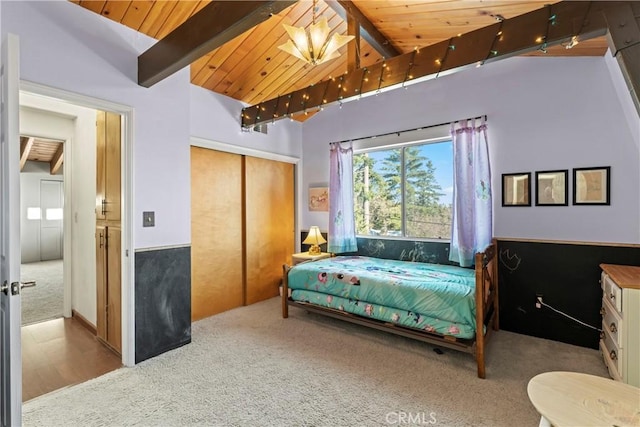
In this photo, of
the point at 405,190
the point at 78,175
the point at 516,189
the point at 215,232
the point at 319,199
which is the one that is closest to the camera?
the point at 516,189

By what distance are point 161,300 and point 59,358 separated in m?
0.95

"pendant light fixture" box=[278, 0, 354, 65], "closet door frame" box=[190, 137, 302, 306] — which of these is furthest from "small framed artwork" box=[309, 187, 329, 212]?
"pendant light fixture" box=[278, 0, 354, 65]

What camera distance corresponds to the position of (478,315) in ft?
7.51

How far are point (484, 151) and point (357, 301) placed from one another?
2.01 metres

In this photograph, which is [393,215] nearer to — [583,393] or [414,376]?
[414,376]

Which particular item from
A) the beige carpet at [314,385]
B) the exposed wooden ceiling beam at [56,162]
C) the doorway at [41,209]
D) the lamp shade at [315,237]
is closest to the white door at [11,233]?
the beige carpet at [314,385]

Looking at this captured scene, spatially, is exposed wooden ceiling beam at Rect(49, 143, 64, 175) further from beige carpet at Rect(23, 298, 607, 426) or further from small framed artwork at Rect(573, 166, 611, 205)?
small framed artwork at Rect(573, 166, 611, 205)

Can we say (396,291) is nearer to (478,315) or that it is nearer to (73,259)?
(478,315)

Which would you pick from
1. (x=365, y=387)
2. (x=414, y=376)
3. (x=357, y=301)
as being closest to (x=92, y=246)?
(x=357, y=301)

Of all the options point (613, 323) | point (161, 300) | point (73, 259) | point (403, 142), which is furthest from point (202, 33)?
point (613, 323)

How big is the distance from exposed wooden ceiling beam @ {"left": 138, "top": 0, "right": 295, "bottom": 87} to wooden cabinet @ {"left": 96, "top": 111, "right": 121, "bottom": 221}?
58 centimetres

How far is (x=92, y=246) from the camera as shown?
3.17m

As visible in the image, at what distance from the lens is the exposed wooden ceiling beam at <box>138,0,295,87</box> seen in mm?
1607

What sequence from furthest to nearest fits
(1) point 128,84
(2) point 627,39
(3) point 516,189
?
(3) point 516,189, (1) point 128,84, (2) point 627,39
